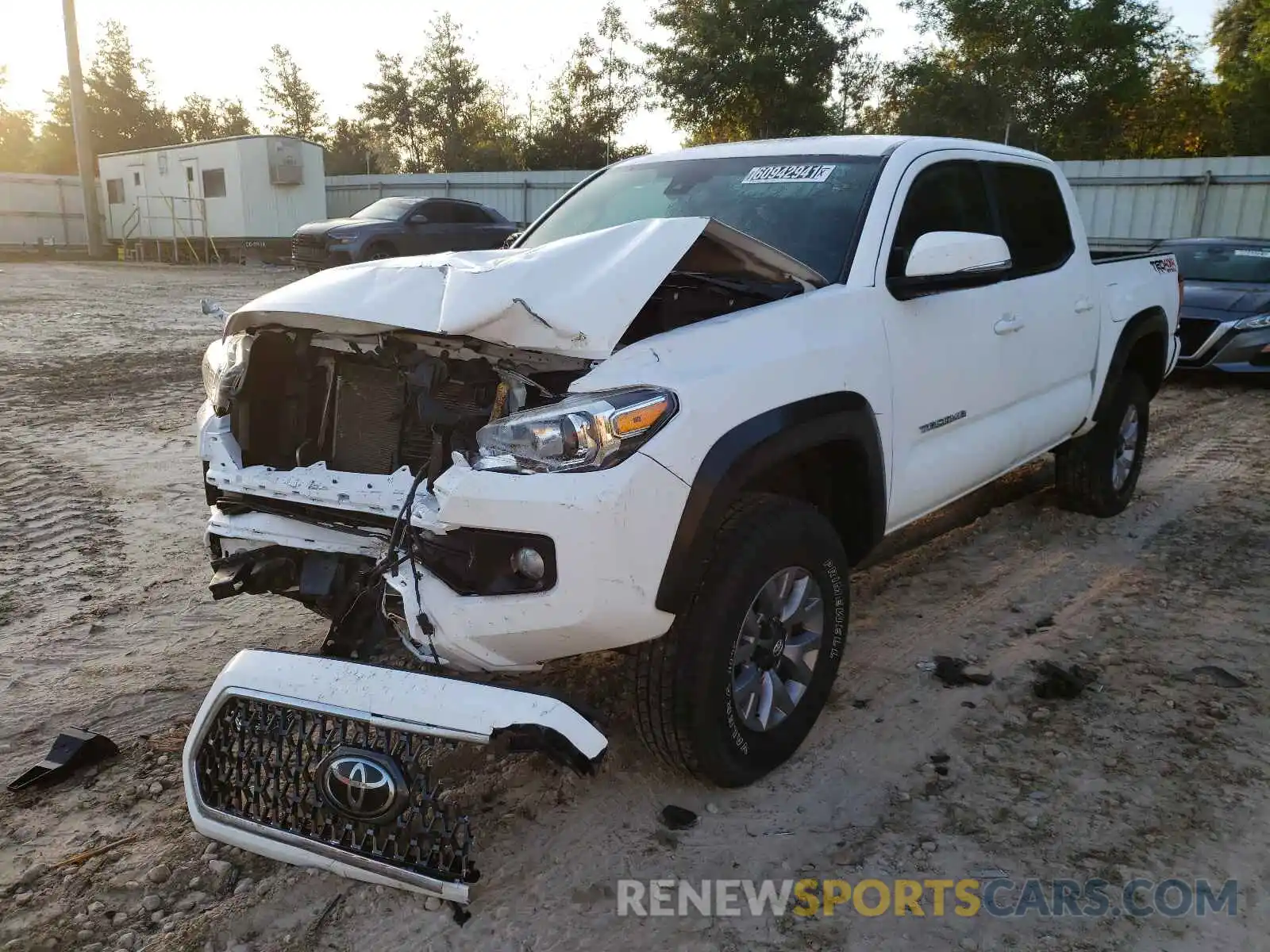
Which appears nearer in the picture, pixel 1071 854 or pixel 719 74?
pixel 1071 854

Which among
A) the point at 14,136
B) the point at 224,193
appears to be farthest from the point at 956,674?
the point at 14,136

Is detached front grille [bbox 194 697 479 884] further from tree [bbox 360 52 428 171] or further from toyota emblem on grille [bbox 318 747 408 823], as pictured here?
tree [bbox 360 52 428 171]

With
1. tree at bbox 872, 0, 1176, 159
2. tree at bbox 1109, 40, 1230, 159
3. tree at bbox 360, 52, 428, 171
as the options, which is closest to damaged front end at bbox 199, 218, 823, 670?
tree at bbox 872, 0, 1176, 159

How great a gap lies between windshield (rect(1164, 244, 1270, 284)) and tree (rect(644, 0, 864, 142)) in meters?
19.6

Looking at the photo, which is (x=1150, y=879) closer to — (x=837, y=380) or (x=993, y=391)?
(x=837, y=380)

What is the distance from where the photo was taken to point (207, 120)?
56.0 meters

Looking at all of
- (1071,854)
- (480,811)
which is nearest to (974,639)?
(1071,854)

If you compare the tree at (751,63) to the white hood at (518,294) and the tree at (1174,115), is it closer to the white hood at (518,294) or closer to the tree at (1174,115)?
the tree at (1174,115)

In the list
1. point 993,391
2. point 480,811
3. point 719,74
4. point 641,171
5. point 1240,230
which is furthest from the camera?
point 719,74

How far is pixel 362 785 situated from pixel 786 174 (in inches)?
109

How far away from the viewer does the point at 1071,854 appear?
2529mm

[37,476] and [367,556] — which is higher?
[367,556]

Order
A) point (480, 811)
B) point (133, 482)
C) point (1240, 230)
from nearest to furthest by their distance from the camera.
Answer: point (480, 811)
point (133, 482)
point (1240, 230)

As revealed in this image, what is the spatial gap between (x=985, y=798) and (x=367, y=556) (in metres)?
1.95
